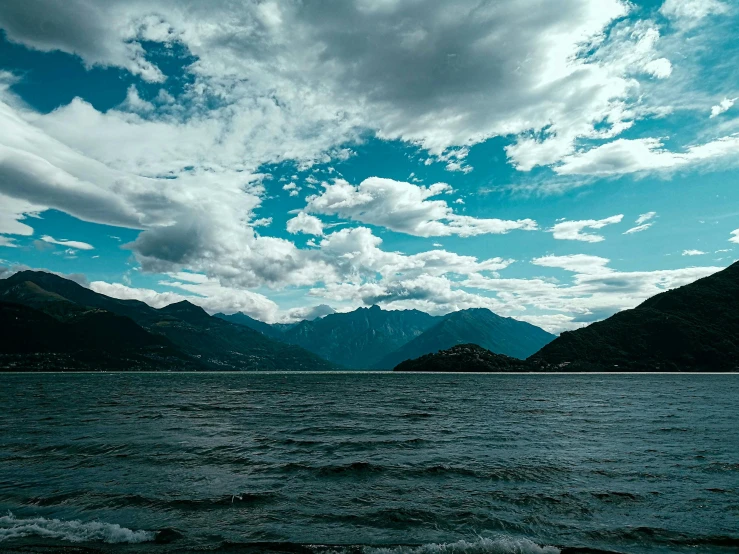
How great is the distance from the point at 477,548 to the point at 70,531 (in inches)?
730

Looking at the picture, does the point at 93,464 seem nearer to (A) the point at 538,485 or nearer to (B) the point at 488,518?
(B) the point at 488,518

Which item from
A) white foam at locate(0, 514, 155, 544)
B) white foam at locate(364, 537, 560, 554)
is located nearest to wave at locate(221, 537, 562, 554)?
white foam at locate(364, 537, 560, 554)

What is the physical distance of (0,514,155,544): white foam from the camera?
62.6 ft

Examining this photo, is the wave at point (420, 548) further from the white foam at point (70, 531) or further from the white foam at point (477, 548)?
the white foam at point (70, 531)

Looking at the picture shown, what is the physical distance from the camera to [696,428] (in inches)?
2009

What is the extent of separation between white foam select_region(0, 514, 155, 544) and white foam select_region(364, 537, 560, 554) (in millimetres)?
10767

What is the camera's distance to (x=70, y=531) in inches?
Result: 784

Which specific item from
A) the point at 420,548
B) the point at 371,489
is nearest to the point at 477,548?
the point at 420,548

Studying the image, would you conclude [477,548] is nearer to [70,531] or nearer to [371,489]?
[371,489]

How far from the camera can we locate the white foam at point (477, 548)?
712 inches

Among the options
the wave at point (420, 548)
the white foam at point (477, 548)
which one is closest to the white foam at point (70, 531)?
the wave at point (420, 548)

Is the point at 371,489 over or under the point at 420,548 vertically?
under

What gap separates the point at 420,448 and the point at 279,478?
1528 centimetres

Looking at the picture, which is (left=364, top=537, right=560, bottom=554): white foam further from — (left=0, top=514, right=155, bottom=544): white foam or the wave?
(left=0, top=514, right=155, bottom=544): white foam
